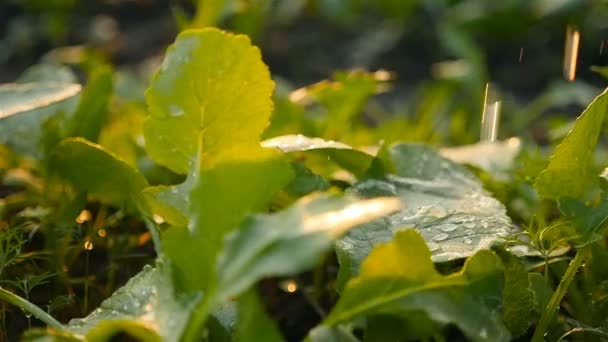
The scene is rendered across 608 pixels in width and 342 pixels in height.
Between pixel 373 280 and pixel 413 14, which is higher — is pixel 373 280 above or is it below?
above

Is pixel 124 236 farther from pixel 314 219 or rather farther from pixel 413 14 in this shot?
pixel 413 14

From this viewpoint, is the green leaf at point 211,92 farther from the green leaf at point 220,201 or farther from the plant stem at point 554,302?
the plant stem at point 554,302

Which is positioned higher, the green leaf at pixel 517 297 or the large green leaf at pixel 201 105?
the large green leaf at pixel 201 105

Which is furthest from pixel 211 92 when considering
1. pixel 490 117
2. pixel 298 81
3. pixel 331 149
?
pixel 298 81

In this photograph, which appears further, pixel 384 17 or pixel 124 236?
pixel 384 17

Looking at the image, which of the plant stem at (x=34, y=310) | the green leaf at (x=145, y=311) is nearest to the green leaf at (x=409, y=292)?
the green leaf at (x=145, y=311)

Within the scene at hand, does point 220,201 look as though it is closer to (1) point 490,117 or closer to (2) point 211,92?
(2) point 211,92

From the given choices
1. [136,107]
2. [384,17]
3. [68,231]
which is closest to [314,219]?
[68,231]
